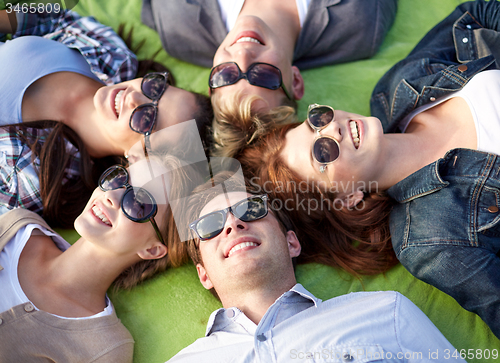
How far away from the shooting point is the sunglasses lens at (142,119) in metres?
2.78

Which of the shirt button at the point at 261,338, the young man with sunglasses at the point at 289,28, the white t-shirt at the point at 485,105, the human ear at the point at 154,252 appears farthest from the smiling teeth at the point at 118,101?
the white t-shirt at the point at 485,105

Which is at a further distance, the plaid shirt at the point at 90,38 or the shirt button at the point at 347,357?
the plaid shirt at the point at 90,38

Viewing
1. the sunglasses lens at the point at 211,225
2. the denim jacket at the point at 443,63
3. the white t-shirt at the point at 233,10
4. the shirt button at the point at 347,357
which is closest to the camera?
the shirt button at the point at 347,357

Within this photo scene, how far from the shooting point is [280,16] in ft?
11.0

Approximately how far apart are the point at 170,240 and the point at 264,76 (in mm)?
1364

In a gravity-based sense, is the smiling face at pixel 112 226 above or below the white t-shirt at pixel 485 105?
below

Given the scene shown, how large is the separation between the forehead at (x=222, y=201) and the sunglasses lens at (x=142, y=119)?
0.79 metres

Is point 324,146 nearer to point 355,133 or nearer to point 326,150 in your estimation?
point 326,150

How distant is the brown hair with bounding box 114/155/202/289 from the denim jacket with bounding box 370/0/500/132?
1.66 m

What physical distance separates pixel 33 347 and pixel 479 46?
12.2 ft

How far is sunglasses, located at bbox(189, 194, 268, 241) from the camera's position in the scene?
2.24 meters

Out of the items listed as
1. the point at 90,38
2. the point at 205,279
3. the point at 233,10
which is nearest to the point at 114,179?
the point at 205,279

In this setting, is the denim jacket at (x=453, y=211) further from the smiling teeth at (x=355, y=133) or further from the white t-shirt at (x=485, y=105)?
the smiling teeth at (x=355, y=133)

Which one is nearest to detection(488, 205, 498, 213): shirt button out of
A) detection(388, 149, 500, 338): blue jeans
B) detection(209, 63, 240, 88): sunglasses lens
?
detection(388, 149, 500, 338): blue jeans
